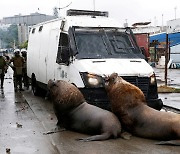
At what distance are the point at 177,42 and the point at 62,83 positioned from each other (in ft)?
94.8

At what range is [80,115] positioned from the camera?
301 inches

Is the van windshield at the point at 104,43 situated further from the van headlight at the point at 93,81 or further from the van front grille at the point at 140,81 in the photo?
the van front grille at the point at 140,81

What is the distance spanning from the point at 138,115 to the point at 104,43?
3.39 m

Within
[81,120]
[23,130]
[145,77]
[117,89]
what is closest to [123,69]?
[145,77]

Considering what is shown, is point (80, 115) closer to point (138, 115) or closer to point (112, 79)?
point (112, 79)

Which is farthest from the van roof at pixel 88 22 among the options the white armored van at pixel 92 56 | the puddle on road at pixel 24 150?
the puddle on road at pixel 24 150

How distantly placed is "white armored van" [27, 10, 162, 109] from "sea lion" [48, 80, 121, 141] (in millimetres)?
642

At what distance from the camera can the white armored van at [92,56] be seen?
28.6ft

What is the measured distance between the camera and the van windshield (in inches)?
385

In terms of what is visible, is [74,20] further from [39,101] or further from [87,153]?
[87,153]

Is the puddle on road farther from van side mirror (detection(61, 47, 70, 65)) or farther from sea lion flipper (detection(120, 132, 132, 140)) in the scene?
van side mirror (detection(61, 47, 70, 65))

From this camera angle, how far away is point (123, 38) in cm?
1061

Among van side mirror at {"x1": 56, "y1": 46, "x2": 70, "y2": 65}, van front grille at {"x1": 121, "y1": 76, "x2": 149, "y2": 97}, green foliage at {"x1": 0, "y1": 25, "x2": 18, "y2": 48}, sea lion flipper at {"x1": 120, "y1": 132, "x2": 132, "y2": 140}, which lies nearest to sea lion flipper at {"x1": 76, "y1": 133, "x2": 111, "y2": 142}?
sea lion flipper at {"x1": 120, "y1": 132, "x2": 132, "y2": 140}

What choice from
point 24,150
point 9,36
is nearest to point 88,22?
point 24,150
